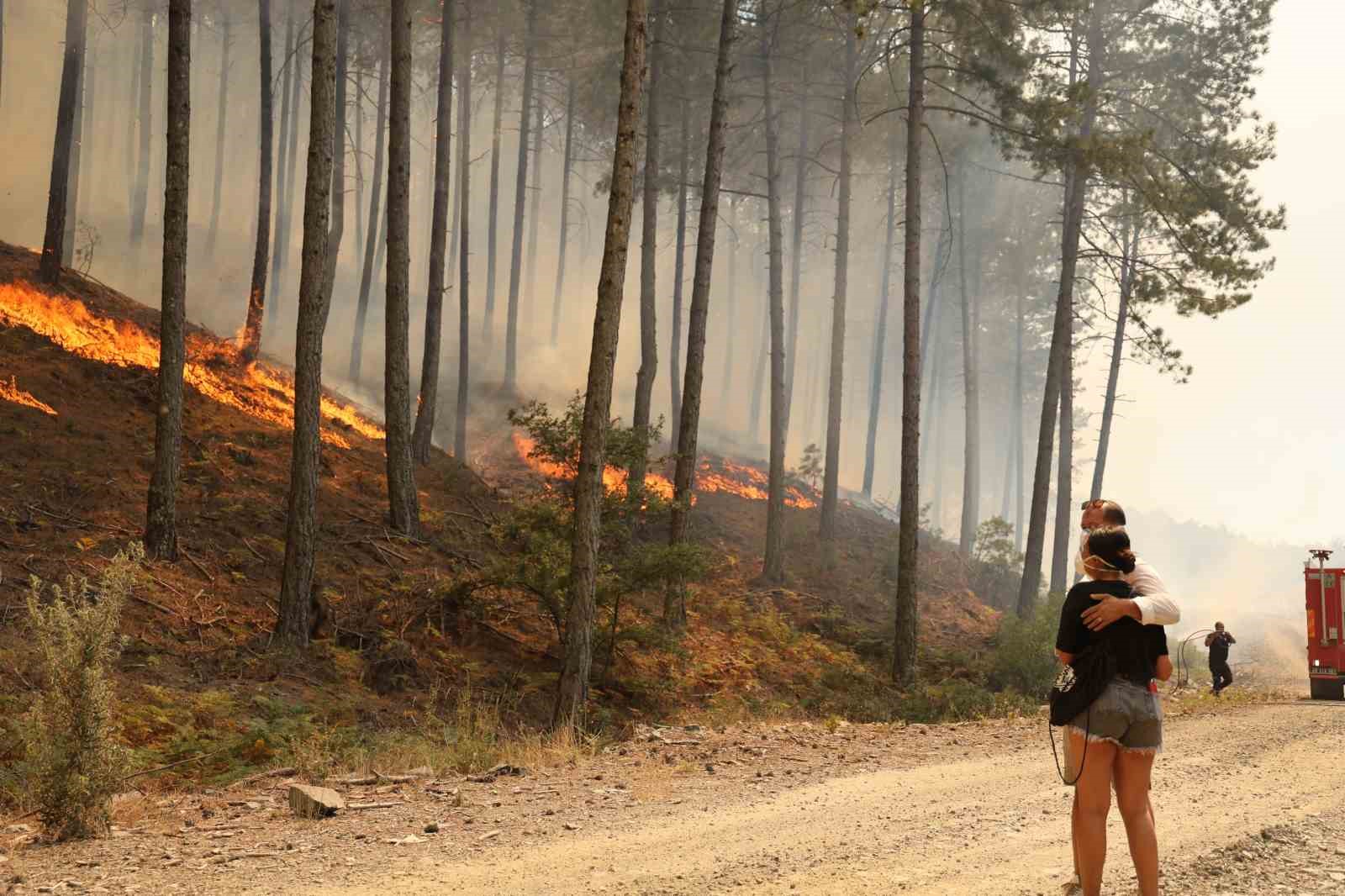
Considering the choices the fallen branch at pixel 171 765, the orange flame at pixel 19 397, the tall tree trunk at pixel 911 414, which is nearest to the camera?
the fallen branch at pixel 171 765

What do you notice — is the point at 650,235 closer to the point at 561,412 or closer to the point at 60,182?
the point at 60,182

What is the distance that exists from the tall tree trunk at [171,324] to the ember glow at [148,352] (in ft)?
12.7

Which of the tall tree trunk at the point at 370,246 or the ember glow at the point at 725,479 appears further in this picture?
the tall tree trunk at the point at 370,246

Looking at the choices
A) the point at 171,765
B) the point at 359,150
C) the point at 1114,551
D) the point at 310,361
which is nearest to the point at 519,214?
the point at 359,150

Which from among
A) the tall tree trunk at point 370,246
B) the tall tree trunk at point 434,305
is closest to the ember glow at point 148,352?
the tall tree trunk at point 434,305

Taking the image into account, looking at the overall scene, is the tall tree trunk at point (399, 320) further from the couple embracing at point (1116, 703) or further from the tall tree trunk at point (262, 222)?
the couple embracing at point (1116, 703)

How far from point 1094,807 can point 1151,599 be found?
1.05 meters

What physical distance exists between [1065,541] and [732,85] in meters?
16.2

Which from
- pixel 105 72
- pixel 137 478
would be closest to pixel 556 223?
pixel 105 72

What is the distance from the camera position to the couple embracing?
498 centimetres

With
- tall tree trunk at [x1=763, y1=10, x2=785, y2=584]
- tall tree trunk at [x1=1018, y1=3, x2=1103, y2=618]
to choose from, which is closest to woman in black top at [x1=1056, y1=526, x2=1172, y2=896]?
tall tree trunk at [x1=1018, y1=3, x2=1103, y2=618]

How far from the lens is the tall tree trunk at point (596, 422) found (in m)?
11.5

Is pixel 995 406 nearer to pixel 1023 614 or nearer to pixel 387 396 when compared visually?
pixel 1023 614

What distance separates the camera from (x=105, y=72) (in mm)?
62906
